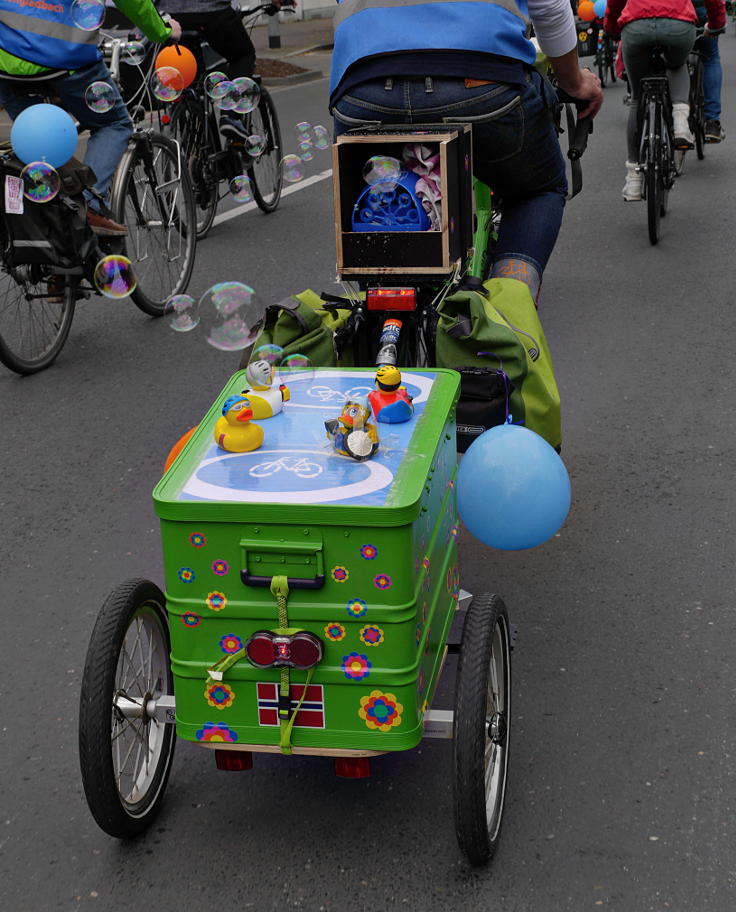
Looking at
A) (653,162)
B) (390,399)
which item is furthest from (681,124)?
(390,399)

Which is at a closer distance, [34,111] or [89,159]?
[34,111]

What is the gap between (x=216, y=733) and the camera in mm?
2793

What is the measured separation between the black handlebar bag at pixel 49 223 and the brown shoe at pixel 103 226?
0.05 metres

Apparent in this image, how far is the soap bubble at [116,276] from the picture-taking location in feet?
18.2

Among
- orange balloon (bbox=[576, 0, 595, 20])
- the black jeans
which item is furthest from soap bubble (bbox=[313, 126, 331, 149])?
orange balloon (bbox=[576, 0, 595, 20])

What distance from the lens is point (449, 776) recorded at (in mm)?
3117

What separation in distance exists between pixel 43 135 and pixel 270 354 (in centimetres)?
213

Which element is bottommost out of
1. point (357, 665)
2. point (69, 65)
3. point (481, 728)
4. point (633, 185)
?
point (633, 185)

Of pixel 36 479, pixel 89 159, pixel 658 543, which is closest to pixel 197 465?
pixel 658 543

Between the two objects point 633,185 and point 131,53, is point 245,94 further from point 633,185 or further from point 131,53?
point 633,185

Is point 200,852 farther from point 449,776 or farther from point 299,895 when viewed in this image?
point 449,776

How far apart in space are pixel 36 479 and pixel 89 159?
1801 millimetres

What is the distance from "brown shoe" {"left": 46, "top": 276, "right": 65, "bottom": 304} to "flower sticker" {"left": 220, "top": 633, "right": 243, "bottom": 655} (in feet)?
11.9

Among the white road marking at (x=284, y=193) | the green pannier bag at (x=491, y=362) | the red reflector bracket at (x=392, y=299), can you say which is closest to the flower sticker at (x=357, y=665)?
the green pannier bag at (x=491, y=362)
